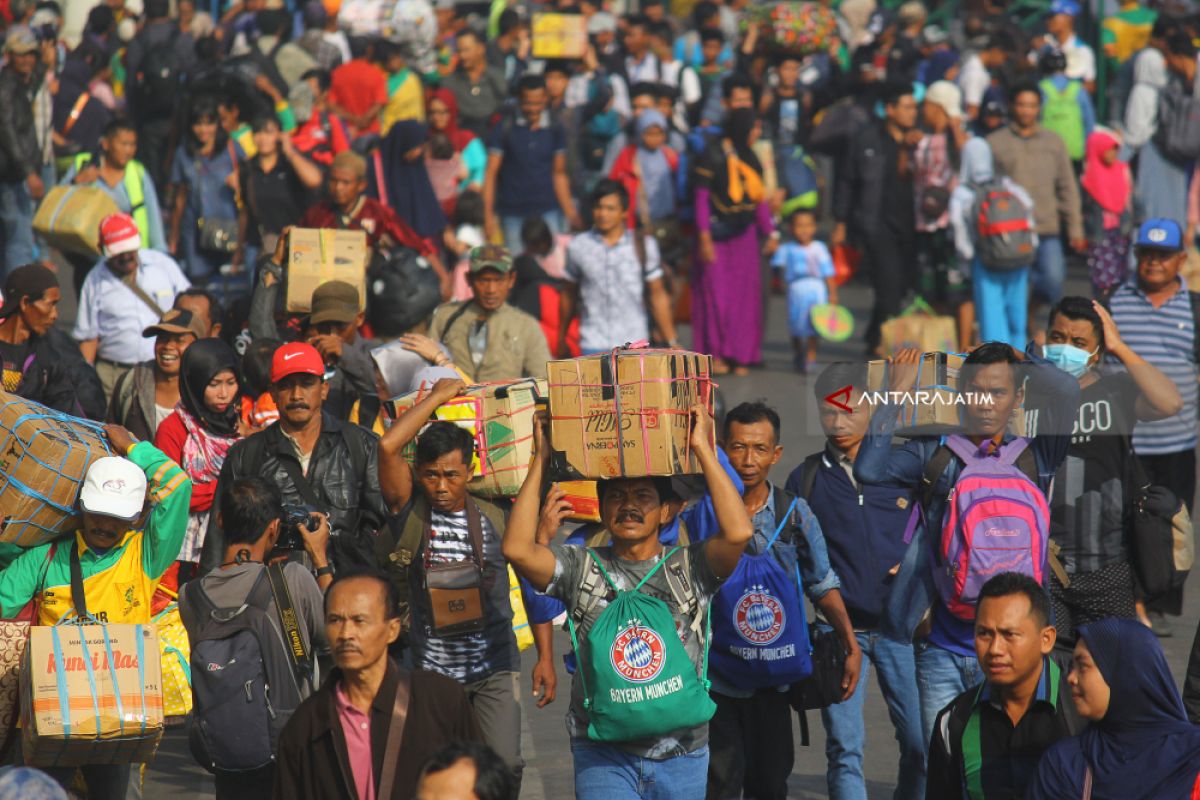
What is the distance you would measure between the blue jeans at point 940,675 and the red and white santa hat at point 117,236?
6.17m

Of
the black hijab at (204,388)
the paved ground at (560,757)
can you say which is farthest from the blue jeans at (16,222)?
the black hijab at (204,388)

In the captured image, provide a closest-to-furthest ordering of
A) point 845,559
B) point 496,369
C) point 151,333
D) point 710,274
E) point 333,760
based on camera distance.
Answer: point 333,760, point 845,559, point 151,333, point 496,369, point 710,274

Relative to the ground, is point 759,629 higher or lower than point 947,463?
lower

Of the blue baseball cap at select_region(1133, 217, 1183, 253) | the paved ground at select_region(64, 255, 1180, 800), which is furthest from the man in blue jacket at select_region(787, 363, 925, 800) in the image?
the blue baseball cap at select_region(1133, 217, 1183, 253)

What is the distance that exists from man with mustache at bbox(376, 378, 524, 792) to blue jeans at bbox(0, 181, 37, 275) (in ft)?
34.3

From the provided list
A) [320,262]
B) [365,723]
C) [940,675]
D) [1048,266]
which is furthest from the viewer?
[1048,266]

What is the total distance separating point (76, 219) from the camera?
13.1 meters

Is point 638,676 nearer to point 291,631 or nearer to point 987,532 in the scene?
point 291,631

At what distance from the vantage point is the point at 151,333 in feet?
31.2

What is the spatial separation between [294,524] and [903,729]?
2.25m

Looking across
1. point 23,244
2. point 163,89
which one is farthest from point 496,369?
point 163,89

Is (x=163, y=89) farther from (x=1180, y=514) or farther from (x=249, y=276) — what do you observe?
(x=1180, y=514)

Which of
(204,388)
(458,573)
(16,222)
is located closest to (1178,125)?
(16,222)

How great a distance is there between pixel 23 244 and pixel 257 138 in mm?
3373
